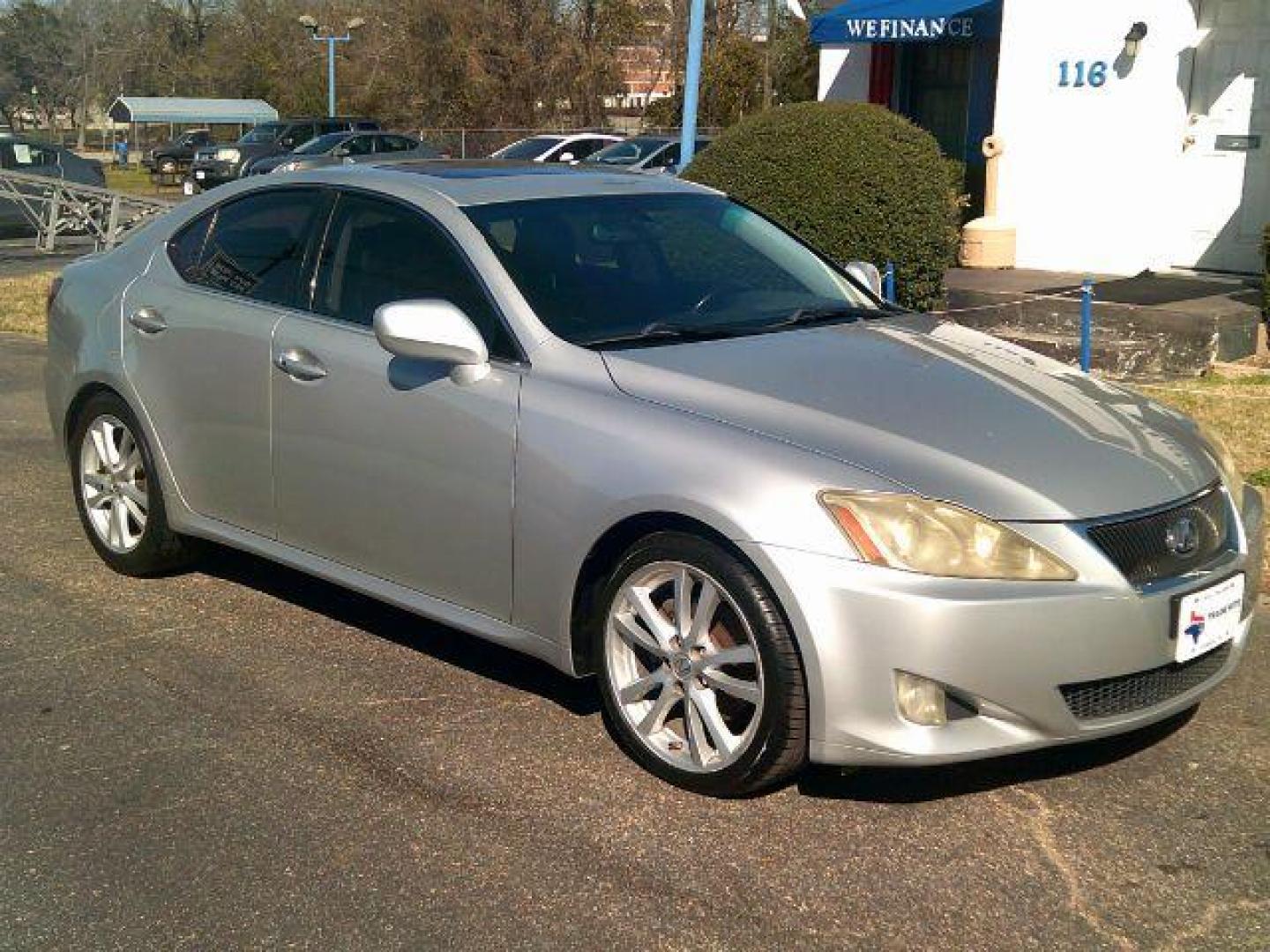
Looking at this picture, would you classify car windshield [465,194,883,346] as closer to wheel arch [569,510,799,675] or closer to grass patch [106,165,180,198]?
wheel arch [569,510,799,675]

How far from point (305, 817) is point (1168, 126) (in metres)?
11.2

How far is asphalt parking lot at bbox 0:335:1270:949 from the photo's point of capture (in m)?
3.40

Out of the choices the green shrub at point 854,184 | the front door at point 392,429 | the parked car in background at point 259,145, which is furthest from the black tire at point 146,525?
the parked car in background at point 259,145

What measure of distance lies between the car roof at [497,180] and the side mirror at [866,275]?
63cm

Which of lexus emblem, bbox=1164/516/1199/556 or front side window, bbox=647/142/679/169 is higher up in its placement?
front side window, bbox=647/142/679/169

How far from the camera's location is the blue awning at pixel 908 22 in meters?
15.7

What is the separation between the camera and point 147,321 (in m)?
5.59

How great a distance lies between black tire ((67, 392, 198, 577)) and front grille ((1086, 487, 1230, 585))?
345 centimetres

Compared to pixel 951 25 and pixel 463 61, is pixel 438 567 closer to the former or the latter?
pixel 951 25

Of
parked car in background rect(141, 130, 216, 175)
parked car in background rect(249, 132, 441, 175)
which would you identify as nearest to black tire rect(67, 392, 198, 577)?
parked car in background rect(249, 132, 441, 175)

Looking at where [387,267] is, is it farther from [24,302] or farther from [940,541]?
[24,302]

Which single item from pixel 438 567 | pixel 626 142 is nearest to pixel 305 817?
pixel 438 567

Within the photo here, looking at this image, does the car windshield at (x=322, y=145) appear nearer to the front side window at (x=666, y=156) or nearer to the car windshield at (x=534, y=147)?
the car windshield at (x=534, y=147)

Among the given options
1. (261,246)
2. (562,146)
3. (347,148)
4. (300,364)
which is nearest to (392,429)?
(300,364)
